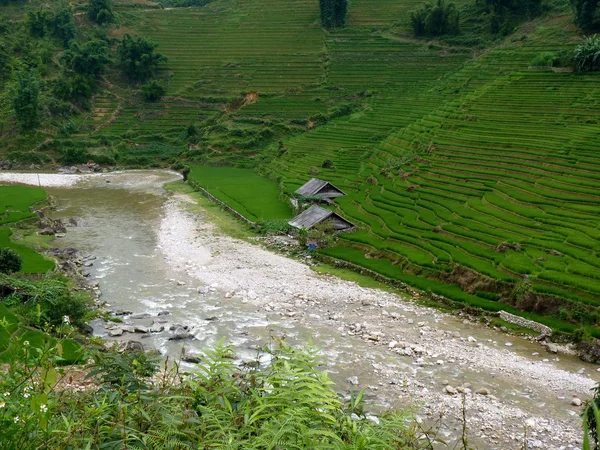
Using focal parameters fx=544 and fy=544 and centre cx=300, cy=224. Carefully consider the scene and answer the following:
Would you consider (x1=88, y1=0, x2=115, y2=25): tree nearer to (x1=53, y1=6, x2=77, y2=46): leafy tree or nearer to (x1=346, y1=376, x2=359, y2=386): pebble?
(x1=53, y1=6, x2=77, y2=46): leafy tree

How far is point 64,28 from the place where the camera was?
2721 inches

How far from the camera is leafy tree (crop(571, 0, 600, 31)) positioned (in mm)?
46562

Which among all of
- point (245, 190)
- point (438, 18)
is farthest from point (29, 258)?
point (438, 18)

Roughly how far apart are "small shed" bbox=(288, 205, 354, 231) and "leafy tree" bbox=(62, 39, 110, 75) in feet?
150

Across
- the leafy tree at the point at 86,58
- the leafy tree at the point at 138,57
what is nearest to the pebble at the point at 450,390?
the leafy tree at the point at 138,57

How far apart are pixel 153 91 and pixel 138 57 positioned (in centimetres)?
558

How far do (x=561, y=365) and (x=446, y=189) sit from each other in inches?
613

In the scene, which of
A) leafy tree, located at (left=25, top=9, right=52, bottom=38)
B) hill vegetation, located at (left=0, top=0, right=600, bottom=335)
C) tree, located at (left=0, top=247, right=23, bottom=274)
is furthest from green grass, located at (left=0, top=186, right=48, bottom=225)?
leafy tree, located at (left=25, top=9, right=52, bottom=38)

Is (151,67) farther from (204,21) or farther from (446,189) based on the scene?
(446,189)

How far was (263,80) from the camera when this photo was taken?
65.6 metres

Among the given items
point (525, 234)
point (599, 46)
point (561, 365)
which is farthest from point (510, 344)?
point (599, 46)

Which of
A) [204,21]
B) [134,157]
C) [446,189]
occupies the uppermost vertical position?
[204,21]

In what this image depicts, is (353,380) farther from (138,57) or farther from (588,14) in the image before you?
(138,57)

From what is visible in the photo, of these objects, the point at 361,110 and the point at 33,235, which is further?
the point at 361,110
